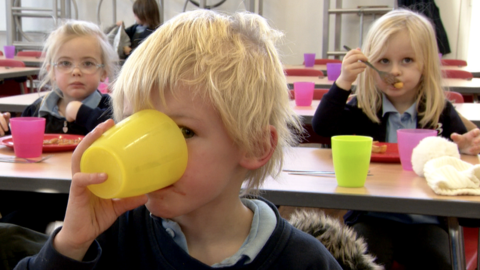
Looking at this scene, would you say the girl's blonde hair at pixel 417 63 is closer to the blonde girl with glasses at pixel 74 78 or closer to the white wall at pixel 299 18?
the blonde girl with glasses at pixel 74 78

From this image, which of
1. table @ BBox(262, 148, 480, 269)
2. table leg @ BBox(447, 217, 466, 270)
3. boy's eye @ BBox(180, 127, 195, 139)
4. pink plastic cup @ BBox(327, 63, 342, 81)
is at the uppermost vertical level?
boy's eye @ BBox(180, 127, 195, 139)

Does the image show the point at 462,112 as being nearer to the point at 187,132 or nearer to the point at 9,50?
the point at 187,132

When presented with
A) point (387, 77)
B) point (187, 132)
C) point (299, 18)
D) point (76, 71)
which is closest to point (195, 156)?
point (187, 132)

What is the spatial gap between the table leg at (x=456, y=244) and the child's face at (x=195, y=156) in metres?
0.80

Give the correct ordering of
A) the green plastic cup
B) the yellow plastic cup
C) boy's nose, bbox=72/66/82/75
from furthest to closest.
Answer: boy's nose, bbox=72/66/82/75 < the green plastic cup < the yellow plastic cup

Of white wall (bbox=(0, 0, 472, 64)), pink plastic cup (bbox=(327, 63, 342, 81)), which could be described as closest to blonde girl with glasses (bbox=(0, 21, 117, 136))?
pink plastic cup (bbox=(327, 63, 342, 81))

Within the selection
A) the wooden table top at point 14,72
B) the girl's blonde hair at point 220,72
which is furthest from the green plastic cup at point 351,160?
the wooden table top at point 14,72

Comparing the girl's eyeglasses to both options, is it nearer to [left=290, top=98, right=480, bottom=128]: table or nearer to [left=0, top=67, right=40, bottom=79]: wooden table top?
[left=290, top=98, right=480, bottom=128]: table

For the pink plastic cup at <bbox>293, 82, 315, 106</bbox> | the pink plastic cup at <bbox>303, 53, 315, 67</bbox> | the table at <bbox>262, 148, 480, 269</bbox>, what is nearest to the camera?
the table at <bbox>262, 148, 480, 269</bbox>

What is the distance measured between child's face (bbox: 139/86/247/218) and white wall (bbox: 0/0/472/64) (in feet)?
21.3

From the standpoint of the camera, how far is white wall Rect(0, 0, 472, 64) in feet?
23.3

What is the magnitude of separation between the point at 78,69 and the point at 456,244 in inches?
64.4

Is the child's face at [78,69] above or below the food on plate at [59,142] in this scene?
above

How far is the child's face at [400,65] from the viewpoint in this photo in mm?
1991
